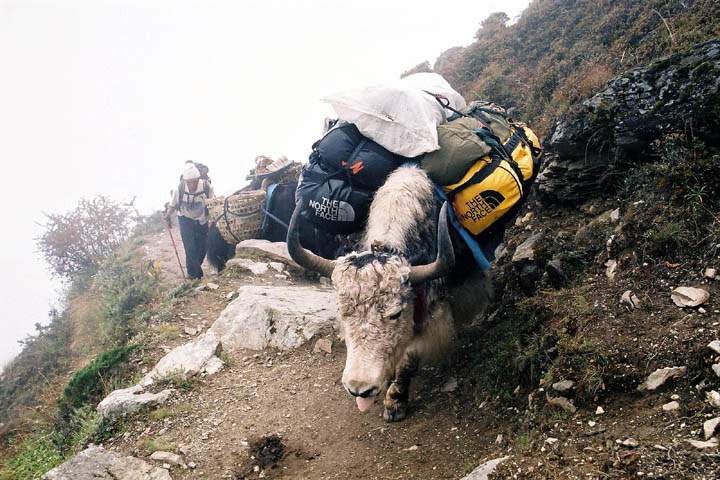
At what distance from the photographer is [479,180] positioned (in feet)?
13.9

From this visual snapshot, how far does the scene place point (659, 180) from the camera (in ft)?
11.9

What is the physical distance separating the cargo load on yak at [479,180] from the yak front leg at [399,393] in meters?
1.15

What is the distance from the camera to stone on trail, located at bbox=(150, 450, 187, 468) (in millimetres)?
3753

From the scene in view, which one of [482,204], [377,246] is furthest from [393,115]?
[377,246]

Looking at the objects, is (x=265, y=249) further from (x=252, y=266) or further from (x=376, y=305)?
(x=376, y=305)

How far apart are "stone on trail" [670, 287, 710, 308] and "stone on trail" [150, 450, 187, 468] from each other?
3.85 meters

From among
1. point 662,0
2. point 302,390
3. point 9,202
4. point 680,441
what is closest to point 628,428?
point 680,441

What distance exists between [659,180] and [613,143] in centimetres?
102

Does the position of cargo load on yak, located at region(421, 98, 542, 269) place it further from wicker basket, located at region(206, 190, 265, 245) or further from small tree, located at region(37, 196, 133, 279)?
small tree, located at region(37, 196, 133, 279)

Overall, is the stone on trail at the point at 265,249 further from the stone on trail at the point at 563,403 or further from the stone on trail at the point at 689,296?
the stone on trail at the point at 689,296

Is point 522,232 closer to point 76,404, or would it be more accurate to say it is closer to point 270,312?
point 270,312

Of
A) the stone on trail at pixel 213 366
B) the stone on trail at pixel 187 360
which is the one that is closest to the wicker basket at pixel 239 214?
the stone on trail at pixel 187 360

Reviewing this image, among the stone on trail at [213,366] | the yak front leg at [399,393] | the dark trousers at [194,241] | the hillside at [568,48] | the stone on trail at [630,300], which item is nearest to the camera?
the stone on trail at [630,300]

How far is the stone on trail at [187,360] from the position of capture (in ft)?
16.2
